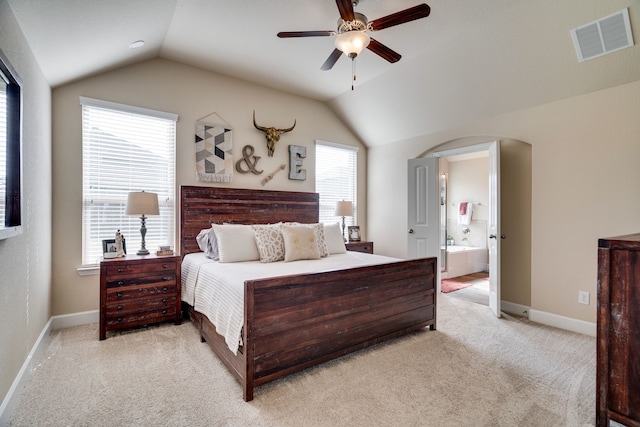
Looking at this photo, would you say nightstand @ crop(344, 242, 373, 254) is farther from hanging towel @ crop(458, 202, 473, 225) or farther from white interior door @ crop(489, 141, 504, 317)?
hanging towel @ crop(458, 202, 473, 225)

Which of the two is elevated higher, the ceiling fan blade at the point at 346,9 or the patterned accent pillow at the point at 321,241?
the ceiling fan blade at the point at 346,9

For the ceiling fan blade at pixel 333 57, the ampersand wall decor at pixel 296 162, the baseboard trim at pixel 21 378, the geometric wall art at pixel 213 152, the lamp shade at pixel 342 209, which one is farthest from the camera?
the lamp shade at pixel 342 209

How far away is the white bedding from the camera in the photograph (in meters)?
2.08

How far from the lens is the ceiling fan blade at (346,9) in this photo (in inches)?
78.9

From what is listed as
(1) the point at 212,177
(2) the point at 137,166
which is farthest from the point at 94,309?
(1) the point at 212,177

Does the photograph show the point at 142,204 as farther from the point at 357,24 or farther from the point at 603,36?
the point at 603,36

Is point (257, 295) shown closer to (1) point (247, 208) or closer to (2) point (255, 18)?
(1) point (247, 208)

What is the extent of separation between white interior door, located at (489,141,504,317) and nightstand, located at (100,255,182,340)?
3.59 m

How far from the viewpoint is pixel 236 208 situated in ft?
13.1

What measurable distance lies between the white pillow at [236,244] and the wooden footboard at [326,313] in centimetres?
119

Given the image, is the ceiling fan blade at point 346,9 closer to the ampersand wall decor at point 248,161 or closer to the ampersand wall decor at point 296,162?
the ampersand wall decor at point 248,161

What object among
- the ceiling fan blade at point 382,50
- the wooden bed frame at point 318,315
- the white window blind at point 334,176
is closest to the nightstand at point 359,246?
the white window blind at point 334,176

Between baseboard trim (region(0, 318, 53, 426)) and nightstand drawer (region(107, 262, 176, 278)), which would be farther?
nightstand drawer (region(107, 262, 176, 278))

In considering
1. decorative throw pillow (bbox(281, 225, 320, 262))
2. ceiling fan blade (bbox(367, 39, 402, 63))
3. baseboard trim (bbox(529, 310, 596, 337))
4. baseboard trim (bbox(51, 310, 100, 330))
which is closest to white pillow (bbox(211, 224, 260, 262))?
decorative throw pillow (bbox(281, 225, 320, 262))
